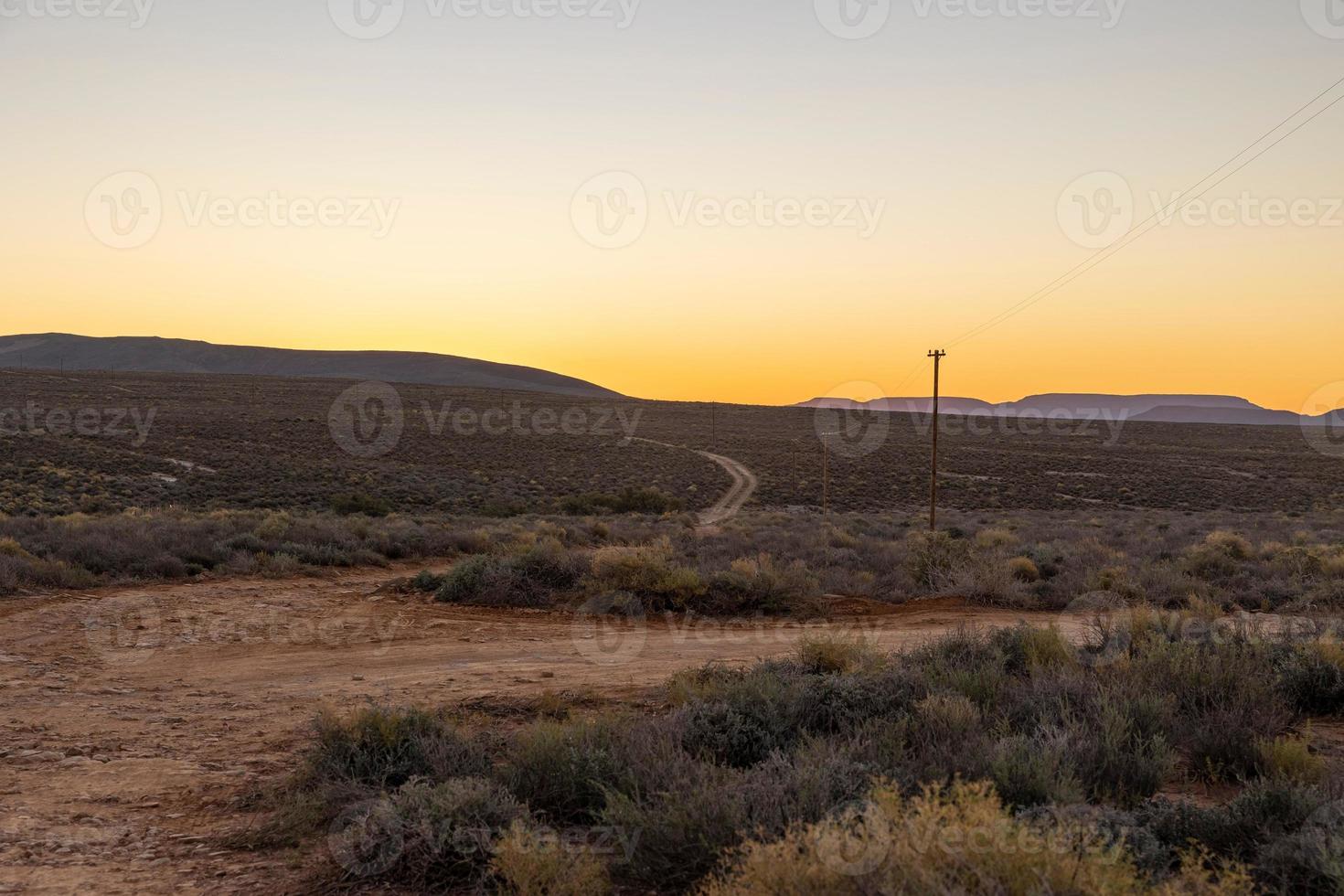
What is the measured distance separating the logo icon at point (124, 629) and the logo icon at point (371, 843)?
6891mm

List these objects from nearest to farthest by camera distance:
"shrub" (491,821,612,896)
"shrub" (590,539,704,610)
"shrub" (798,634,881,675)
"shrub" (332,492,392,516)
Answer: "shrub" (491,821,612,896), "shrub" (798,634,881,675), "shrub" (590,539,704,610), "shrub" (332,492,392,516)

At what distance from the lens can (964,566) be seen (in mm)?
16219

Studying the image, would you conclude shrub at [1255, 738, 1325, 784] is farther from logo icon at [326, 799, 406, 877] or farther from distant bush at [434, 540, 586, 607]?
distant bush at [434, 540, 586, 607]

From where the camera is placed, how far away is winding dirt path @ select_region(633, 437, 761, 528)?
3693 cm

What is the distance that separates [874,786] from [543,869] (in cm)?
188

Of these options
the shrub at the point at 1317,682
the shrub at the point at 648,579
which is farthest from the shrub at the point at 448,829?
the shrub at the point at 648,579

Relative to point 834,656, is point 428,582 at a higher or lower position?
lower

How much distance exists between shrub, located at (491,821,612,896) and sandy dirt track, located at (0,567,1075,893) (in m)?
1.43

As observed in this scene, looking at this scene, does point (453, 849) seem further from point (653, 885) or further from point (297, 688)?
point (297, 688)

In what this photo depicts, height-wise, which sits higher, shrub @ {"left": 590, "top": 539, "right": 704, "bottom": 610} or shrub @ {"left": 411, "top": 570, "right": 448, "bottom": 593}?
shrub @ {"left": 590, "top": 539, "right": 704, "bottom": 610}

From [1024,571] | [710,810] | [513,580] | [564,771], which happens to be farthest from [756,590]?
[710,810]

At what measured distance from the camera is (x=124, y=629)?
1165cm

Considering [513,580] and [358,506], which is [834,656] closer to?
[513,580]

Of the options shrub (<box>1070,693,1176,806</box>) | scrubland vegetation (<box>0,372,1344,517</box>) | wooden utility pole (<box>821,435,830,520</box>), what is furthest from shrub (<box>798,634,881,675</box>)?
scrubland vegetation (<box>0,372,1344,517</box>)
